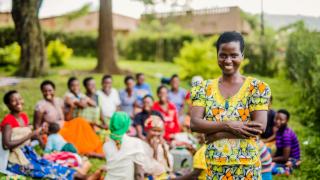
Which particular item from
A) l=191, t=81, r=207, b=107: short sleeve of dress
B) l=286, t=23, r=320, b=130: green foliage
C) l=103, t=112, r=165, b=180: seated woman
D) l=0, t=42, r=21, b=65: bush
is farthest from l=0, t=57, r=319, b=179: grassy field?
l=191, t=81, r=207, b=107: short sleeve of dress

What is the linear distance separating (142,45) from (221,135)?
2333 cm

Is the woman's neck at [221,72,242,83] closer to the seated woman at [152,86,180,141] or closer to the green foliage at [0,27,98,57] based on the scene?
the seated woman at [152,86,180,141]

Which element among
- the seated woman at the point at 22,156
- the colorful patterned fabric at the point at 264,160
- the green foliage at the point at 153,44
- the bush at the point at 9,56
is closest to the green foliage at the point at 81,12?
the bush at the point at 9,56

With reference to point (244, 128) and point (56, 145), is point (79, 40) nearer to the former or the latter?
point (56, 145)

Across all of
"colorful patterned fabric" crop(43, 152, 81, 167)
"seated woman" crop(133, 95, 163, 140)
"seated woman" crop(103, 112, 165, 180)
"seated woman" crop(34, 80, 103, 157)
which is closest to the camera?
"seated woman" crop(103, 112, 165, 180)

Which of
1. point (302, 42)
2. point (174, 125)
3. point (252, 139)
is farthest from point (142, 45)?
point (252, 139)

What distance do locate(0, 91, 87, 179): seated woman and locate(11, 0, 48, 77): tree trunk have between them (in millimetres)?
6966

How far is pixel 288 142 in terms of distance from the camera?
564 cm

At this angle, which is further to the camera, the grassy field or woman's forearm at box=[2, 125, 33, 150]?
the grassy field

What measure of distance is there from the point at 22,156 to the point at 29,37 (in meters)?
7.24

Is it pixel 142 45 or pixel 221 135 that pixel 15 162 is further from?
pixel 142 45

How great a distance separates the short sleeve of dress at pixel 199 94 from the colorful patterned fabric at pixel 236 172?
38cm

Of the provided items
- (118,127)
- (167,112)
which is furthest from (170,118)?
(118,127)

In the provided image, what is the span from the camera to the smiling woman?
2.39m
